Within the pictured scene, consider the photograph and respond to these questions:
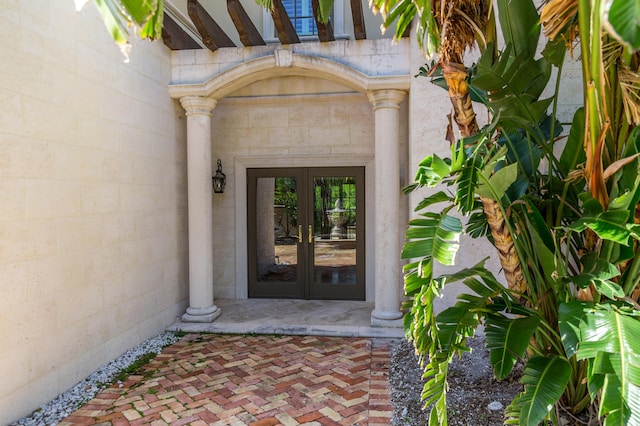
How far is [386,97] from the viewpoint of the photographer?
573 centimetres

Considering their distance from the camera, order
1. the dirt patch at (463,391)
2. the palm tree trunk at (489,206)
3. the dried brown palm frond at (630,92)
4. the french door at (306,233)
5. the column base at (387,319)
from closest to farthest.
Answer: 1. the dried brown palm frond at (630,92)
2. the palm tree trunk at (489,206)
3. the dirt patch at (463,391)
4. the column base at (387,319)
5. the french door at (306,233)

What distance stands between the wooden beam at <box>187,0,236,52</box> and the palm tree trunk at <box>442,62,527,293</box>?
372 cm

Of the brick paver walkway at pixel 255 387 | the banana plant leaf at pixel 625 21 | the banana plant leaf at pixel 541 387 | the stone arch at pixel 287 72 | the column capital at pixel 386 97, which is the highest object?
the stone arch at pixel 287 72

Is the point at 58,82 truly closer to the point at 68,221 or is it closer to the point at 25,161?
the point at 25,161

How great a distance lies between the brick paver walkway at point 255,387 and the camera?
143 inches

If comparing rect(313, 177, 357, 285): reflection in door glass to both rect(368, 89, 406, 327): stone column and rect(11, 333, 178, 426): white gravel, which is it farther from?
rect(11, 333, 178, 426): white gravel

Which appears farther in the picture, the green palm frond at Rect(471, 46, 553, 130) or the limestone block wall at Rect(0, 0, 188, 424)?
the limestone block wall at Rect(0, 0, 188, 424)

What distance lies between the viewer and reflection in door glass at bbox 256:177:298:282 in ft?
24.6

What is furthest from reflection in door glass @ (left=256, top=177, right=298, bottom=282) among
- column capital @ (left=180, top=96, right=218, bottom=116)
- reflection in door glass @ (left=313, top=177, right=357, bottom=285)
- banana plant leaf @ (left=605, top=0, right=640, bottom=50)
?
banana plant leaf @ (left=605, top=0, right=640, bottom=50)

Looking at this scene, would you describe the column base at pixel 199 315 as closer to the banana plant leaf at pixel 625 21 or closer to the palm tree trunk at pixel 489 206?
the palm tree trunk at pixel 489 206

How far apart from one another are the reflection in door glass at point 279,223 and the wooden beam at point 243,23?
2.49 meters

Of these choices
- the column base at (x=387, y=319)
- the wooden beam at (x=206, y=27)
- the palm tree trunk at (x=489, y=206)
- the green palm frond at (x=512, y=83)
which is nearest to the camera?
the palm tree trunk at (x=489, y=206)

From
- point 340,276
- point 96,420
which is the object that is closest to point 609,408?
point 96,420

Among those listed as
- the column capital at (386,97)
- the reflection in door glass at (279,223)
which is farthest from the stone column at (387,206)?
the reflection in door glass at (279,223)
